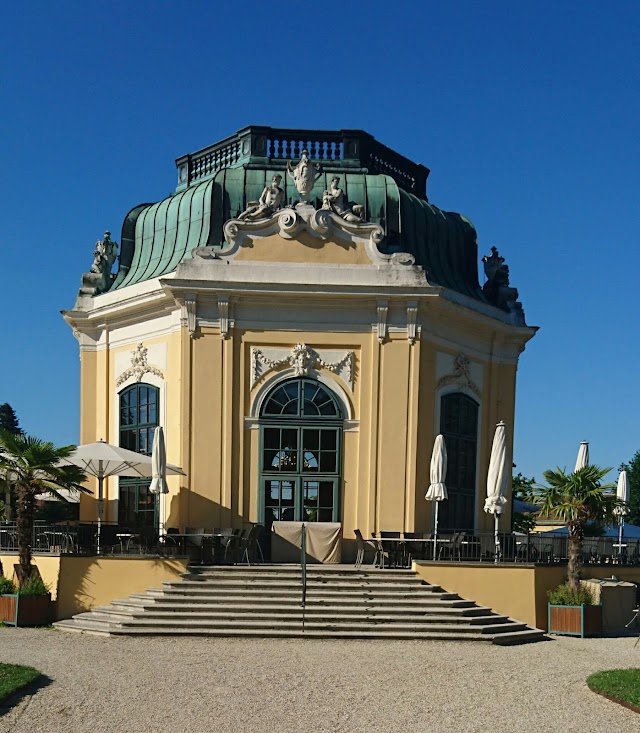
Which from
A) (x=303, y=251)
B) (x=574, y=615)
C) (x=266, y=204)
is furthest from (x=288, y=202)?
(x=574, y=615)

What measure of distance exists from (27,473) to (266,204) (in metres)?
7.61

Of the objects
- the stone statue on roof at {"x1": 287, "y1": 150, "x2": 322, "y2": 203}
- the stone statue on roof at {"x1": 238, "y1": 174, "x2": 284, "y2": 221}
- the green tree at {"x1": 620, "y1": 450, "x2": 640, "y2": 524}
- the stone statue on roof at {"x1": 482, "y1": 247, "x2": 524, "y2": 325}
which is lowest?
the green tree at {"x1": 620, "y1": 450, "x2": 640, "y2": 524}

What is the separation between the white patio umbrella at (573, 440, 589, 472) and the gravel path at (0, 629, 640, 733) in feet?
13.1

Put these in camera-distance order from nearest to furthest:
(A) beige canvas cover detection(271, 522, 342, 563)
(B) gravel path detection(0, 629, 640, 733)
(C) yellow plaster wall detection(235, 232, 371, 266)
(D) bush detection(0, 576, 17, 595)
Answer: (B) gravel path detection(0, 629, 640, 733), (D) bush detection(0, 576, 17, 595), (A) beige canvas cover detection(271, 522, 342, 563), (C) yellow plaster wall detection(235, 232, 371, 266)

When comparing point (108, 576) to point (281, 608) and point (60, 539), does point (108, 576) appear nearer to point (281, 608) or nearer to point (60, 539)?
point (60, 539)

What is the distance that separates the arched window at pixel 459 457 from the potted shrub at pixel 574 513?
11.9 feet

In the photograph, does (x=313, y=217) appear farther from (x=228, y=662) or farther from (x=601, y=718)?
(x=601, y=718)

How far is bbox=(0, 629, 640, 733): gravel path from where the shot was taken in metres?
10.3

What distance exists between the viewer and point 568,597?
18.0 meters

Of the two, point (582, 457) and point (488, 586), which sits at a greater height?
point (582, 457)

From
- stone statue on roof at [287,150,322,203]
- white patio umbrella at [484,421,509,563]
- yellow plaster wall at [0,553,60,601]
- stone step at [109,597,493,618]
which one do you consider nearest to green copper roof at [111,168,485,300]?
stone statue on roof at [287,150,322,203]

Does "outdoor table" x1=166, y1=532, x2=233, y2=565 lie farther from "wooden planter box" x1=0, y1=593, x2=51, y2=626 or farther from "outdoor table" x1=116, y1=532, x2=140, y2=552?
"wooden planter box" x1=0, y1=593, x2=51, y2=626

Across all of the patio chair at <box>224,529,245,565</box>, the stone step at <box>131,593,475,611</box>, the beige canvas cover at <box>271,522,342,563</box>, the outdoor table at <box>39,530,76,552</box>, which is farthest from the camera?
the beige canvas cover at <box>271,522,342,563</box>

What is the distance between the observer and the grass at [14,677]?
1093 centimetres
